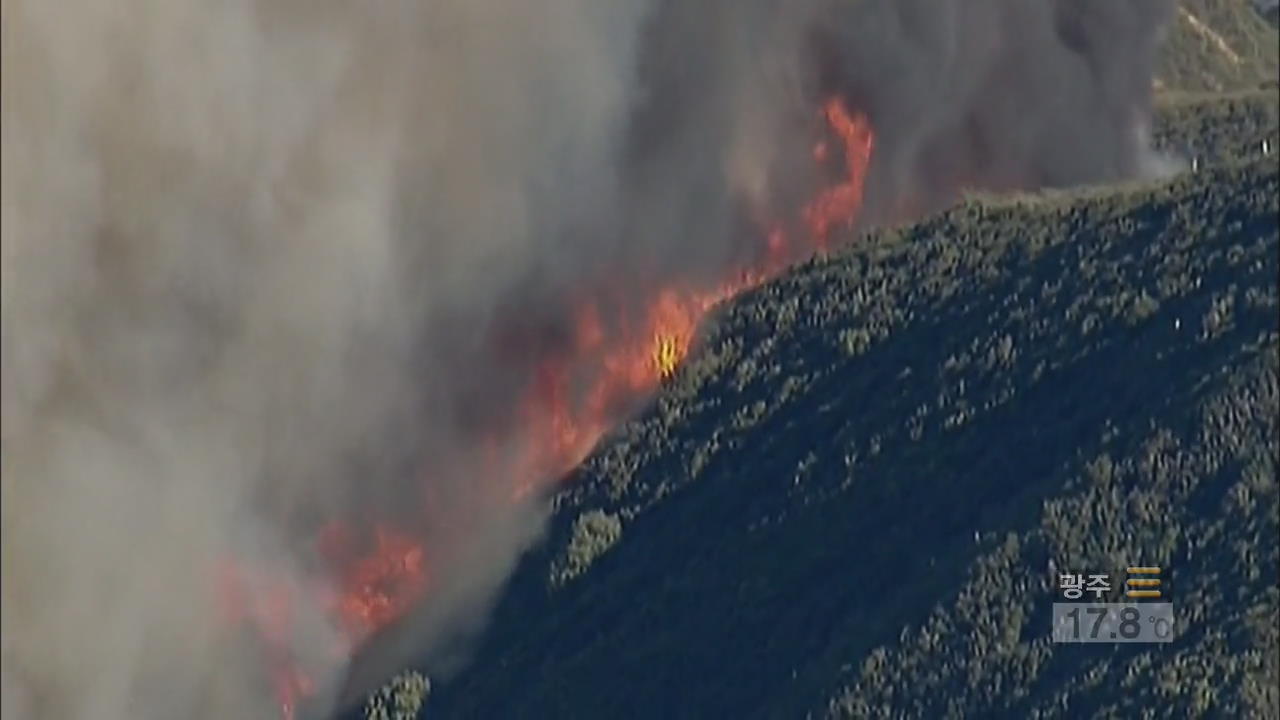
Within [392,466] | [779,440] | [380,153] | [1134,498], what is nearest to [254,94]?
[380,153]

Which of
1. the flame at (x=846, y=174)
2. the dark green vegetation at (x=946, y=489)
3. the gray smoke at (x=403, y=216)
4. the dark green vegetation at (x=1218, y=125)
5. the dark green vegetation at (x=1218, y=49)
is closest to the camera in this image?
the dark green vegetation at (x=946, y=489)

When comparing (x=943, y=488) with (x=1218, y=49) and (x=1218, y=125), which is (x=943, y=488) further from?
(x=1218, y=49)

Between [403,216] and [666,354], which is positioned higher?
[403,216]

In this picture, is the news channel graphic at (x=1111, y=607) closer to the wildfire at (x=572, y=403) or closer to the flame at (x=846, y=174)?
the wildfire at (x=572, y=403)
